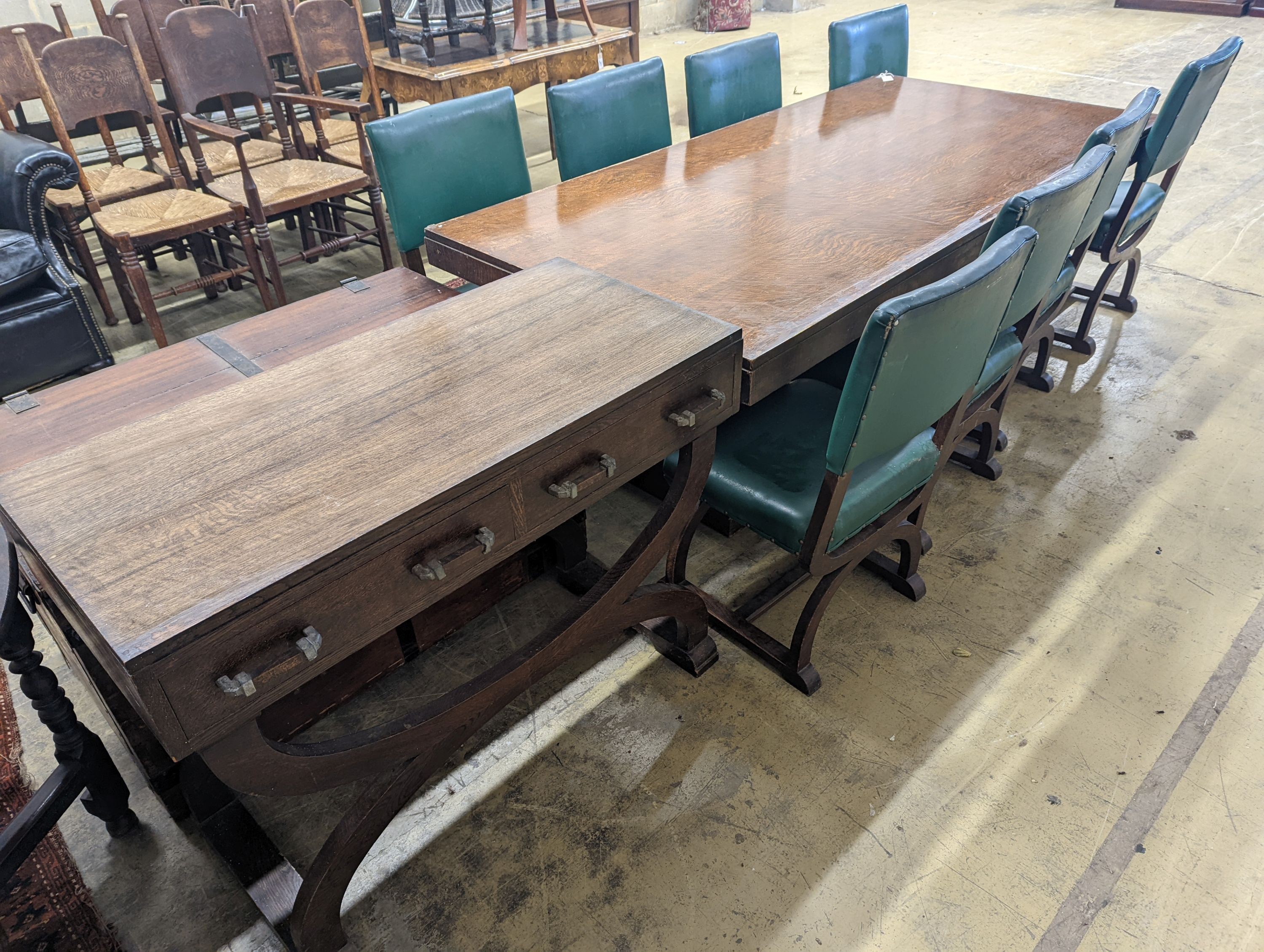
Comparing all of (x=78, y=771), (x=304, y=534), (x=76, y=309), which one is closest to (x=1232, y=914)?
(x=304, y=534)

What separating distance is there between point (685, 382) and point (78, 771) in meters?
1.22

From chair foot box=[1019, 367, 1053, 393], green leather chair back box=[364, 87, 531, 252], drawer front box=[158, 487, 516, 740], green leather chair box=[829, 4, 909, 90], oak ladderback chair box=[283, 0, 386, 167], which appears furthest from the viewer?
oak ladderback chair box=[283, 0, 386, 167]

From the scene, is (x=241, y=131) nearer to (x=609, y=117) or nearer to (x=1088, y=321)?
(x=609, y=117)

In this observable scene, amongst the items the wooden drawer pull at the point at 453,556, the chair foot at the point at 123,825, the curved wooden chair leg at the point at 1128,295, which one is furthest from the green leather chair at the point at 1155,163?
the chair foot at the point at 123,825

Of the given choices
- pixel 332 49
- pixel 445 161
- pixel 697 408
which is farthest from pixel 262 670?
pixel 332 49

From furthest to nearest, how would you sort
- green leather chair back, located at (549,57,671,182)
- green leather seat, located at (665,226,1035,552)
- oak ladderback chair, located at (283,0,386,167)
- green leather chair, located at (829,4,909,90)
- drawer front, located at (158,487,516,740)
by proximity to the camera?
oak ladderback chair, located at (283,0,386,167) < green leather chair, located at (829,4,909,90) < green leather chair back, located at (549,57,671,182) < green leather seat, located at (665,226,1035,552) < drawer front, located at (158,487,516,740)

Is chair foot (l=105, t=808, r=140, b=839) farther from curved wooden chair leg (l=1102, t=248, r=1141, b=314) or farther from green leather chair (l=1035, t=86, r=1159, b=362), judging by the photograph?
curved wooden chair leg (l=1102, t=248, r=1141, b=314)

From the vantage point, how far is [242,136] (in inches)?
113

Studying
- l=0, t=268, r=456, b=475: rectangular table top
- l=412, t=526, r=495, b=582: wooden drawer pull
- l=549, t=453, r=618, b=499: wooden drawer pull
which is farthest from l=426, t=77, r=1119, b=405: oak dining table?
l=412, t=526, r=495, b=582: wooden drawer pull

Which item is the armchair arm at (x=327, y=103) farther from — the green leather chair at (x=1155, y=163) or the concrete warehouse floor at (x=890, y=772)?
the green leather chair at (x=1155, y=163)

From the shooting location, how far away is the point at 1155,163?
2508 mm

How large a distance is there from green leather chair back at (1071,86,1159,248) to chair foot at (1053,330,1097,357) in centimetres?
77

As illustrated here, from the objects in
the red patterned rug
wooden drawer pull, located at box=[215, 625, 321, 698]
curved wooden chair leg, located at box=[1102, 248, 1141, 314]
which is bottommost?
the red patterned rug

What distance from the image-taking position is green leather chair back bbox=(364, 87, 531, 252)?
7.22 ft
